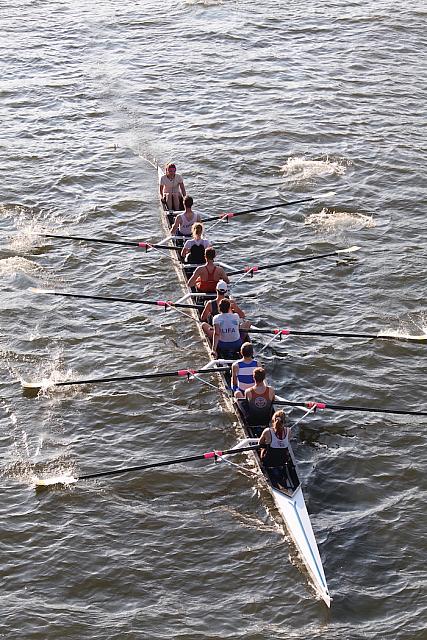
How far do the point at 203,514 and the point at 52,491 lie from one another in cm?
290

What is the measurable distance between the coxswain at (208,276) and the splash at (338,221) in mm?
5314

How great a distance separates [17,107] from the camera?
1410 inches

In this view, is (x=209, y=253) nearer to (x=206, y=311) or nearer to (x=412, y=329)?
(x=206, y=311)

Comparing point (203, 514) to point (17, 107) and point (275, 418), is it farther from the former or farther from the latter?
point (17, 107)

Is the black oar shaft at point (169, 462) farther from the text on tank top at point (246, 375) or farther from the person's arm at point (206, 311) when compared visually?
the person's arm at point (206, 311)

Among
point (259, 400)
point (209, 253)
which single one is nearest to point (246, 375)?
point (259, 400)

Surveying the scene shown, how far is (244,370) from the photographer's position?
64.3 feet

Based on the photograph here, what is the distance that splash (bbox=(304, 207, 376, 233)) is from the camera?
89.6ft

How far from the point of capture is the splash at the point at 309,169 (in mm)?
30109

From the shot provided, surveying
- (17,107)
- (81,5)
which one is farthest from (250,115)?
(81,5)

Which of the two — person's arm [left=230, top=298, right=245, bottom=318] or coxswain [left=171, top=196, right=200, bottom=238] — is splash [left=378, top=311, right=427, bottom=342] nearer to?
person's arm [left=230, top=298, right=245, bottom=318]

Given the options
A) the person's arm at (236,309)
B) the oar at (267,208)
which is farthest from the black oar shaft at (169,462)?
the oar at (267,208)

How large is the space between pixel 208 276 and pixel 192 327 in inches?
53.9

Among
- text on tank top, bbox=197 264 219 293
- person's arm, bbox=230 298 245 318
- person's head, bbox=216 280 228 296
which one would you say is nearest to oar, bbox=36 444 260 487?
person's arm, bbox=230 298 245 318
